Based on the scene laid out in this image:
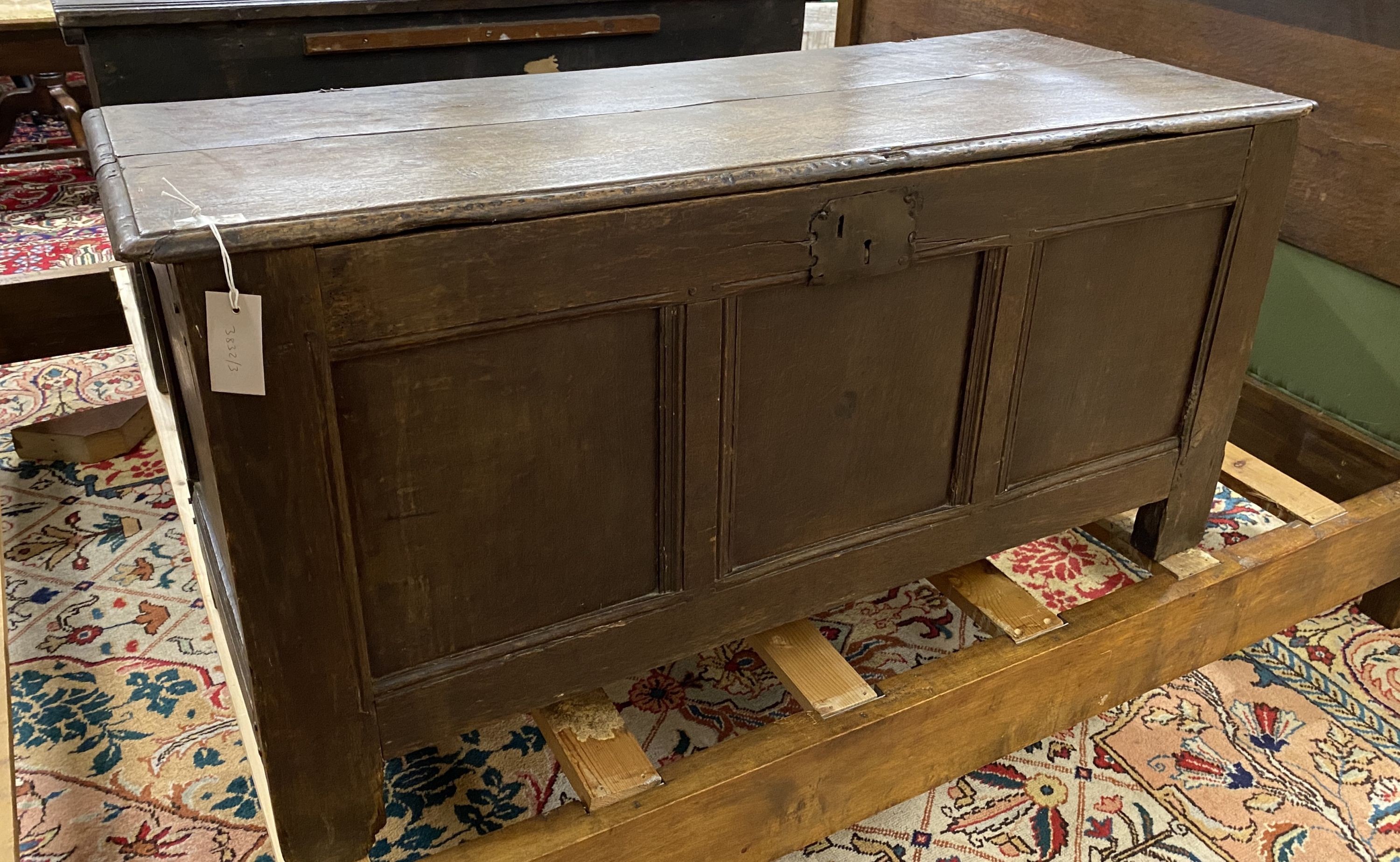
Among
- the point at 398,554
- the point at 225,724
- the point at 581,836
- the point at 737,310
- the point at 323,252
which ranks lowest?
the point at 225,724

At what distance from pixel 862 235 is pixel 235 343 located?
606 millimetres

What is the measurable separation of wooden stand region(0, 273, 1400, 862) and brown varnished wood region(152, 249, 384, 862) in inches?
5.5

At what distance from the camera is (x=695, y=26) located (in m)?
2.33

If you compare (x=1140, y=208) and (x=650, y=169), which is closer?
(x=650, y=169)

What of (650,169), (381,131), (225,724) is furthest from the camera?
(225,724)

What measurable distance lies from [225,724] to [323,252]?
994mm

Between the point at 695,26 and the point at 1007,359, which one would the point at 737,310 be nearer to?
the point at 1007,359

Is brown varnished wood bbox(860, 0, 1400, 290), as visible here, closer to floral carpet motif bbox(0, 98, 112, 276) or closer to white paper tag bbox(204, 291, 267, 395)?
white paper tag bbox(204, 291, 267, 395)

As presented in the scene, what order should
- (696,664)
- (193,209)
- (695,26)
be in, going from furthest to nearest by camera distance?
(695,26) → (696,664) → (193,209)

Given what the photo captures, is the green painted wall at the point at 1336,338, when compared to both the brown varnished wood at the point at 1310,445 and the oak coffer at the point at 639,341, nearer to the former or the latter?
the brown varnished wood at the point at 1310,445

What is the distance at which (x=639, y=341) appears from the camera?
3.53 feet

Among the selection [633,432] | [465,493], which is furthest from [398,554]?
[633,432]

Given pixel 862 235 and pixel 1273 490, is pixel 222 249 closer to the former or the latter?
pixel 862 235

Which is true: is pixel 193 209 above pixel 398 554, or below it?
above
